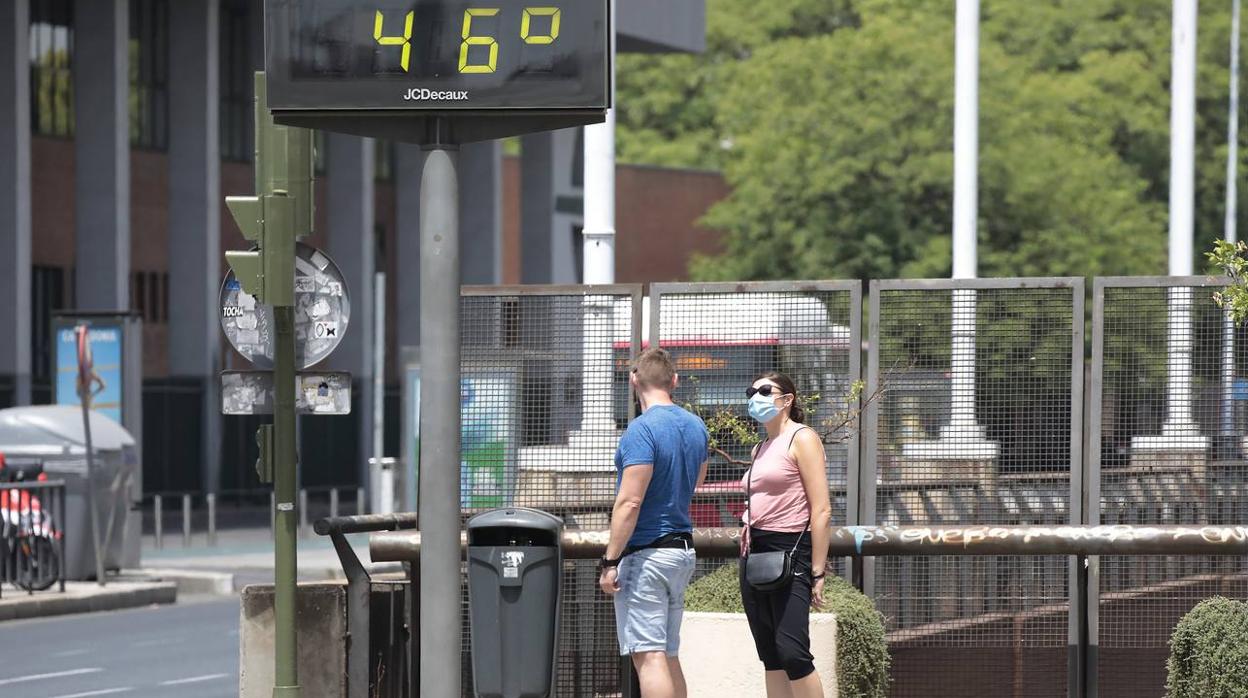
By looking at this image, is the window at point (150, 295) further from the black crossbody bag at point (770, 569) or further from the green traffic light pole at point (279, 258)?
the black crossbody bag at point (770, 569)

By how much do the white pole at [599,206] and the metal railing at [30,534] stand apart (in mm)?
8914

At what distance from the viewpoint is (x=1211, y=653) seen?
943cm

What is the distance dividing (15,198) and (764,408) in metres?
26.3

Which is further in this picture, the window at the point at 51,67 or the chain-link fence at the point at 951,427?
the window at the point at 51,67

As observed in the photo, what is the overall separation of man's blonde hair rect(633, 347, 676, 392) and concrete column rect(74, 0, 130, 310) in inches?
1097

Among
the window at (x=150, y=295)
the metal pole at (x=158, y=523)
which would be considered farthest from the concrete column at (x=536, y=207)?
the metal pole at (x=158, y=523)

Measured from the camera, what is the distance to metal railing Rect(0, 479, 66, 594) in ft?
67.9

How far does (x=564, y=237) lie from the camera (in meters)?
44.3

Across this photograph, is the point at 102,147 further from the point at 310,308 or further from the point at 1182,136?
the point at 310,308

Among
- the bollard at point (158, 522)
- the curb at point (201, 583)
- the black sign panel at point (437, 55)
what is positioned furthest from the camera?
the bollard at point (158, 522)

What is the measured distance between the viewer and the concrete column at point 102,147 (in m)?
35.9

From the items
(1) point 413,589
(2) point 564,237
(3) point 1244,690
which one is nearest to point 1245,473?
(3) point 1244,690

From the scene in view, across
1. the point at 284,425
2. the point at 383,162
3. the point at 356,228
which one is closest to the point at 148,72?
the point at 356,228

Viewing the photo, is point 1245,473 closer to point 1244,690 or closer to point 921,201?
point 1244,690
